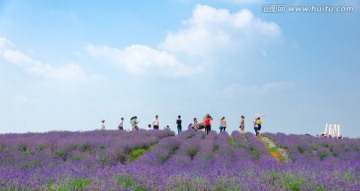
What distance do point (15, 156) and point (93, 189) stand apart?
283 inches

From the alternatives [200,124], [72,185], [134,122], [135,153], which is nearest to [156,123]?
[134,122]

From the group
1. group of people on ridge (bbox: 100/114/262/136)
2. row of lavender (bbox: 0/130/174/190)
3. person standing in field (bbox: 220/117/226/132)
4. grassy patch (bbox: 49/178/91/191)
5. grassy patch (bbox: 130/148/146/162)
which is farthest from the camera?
person standing in field (bbox: 220/117/226/132)

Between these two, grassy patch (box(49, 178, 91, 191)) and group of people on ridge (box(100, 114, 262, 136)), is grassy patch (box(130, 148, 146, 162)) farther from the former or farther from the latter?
group of people on ridge (box(100, 114, 262, 136))

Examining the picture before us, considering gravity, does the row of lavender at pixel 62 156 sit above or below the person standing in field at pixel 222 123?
below

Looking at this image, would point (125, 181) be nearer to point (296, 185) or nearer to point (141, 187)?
point (141, 187)

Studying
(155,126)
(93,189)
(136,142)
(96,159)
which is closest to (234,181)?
(93,189)

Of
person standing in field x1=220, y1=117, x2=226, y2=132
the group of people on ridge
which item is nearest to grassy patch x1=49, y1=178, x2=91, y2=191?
the group of people on ridge

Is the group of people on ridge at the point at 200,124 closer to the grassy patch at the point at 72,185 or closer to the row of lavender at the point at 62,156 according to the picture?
the row of lavender at the point at 62,156

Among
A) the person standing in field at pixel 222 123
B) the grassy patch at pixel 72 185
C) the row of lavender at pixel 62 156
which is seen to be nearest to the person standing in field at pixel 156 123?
the person standing in field at pixel 222 123

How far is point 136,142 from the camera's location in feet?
49.5

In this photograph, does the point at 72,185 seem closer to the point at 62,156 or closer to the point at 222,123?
the point at 62,156

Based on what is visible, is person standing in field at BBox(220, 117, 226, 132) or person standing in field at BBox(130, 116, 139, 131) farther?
person standing in field at BBox(220, 117, 226, 132)

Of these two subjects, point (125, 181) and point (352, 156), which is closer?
point (125, 181)

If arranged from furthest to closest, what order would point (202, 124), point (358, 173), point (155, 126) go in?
point (202, 124)
point (155, 126)
point (358, 173)
